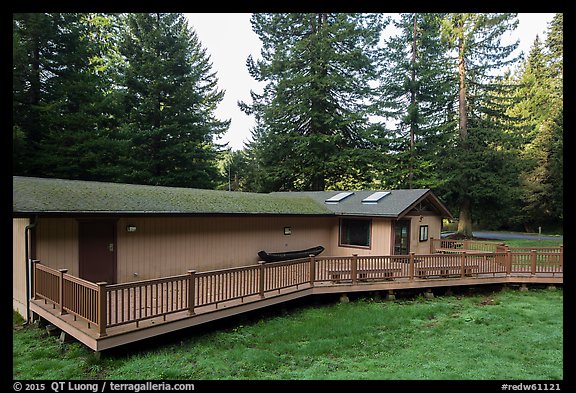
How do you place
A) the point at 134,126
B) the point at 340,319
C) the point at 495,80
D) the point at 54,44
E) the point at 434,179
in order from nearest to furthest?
the point at 340,319, the point at 54,44, the point at 134,126, the point at 434,179, the point at 495,80

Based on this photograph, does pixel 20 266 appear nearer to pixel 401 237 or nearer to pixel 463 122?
pixel 401 237

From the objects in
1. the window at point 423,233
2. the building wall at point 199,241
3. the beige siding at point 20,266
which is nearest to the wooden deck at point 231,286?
the beige siding at point 20,266

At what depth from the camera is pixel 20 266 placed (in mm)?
7055

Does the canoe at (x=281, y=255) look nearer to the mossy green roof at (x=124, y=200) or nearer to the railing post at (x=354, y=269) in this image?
the mossy green roof at (x=124, y=200)

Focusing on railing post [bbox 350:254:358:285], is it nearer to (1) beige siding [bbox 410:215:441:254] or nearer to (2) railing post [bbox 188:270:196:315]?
(1) beige siding [bbox 410:215:441:254]

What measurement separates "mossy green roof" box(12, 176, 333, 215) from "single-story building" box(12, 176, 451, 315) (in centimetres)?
2

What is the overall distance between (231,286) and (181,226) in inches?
110

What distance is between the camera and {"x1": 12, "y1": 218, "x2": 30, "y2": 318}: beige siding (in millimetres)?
6937

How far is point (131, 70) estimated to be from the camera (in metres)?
19.1

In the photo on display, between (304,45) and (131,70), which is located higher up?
(304,45)
